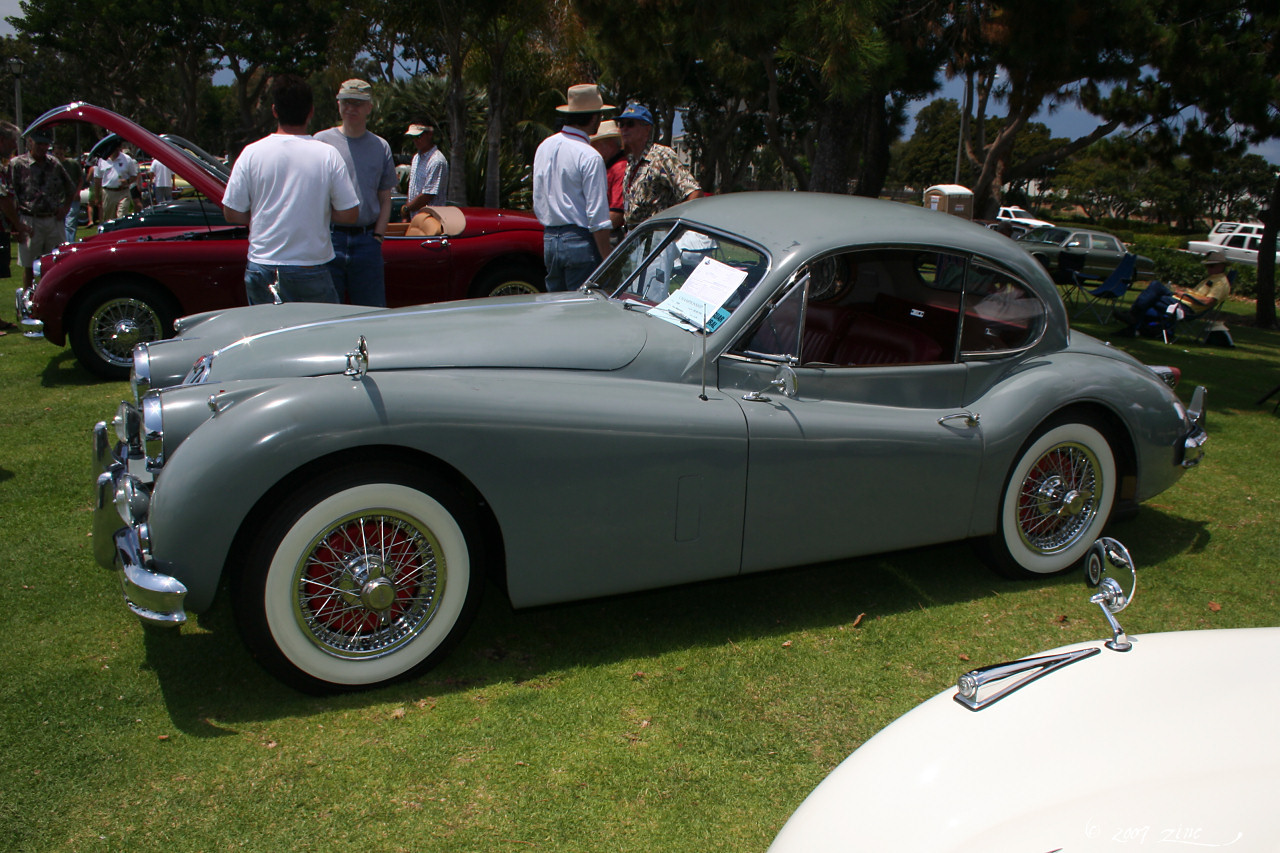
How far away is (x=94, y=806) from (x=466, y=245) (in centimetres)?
566

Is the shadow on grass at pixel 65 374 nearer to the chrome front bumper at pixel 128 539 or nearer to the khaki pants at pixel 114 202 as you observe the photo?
the chrome front bumper at pixel 128 539

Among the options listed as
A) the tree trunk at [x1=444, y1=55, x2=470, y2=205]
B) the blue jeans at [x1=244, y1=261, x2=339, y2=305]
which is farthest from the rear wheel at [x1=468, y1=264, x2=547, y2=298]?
the tree trunk at [x1=444, y1=55, x2=470, y2=205]

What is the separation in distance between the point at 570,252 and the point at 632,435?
9.34 feet

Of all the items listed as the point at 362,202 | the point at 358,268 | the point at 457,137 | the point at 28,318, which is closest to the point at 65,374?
the point at 28,318

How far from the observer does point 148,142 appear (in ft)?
21.0

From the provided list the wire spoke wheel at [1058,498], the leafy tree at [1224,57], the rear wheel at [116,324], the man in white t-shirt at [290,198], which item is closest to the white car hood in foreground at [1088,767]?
the wire spoke wheel at [1058,498]

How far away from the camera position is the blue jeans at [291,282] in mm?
4719

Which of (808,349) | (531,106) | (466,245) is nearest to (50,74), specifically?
(531,106)

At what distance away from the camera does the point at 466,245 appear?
295 inches

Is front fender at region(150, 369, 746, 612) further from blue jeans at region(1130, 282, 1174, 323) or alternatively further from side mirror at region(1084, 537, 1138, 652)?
blue jeans at region(1130, 282, 1174, 323)

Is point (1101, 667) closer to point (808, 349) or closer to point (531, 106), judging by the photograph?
point (808, 349)

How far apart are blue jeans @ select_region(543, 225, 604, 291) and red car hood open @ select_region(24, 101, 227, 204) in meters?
2.45

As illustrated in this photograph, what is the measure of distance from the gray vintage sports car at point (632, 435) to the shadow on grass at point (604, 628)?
0.15m

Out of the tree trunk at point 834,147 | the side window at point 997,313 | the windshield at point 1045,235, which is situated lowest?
the side window at point 997,313
